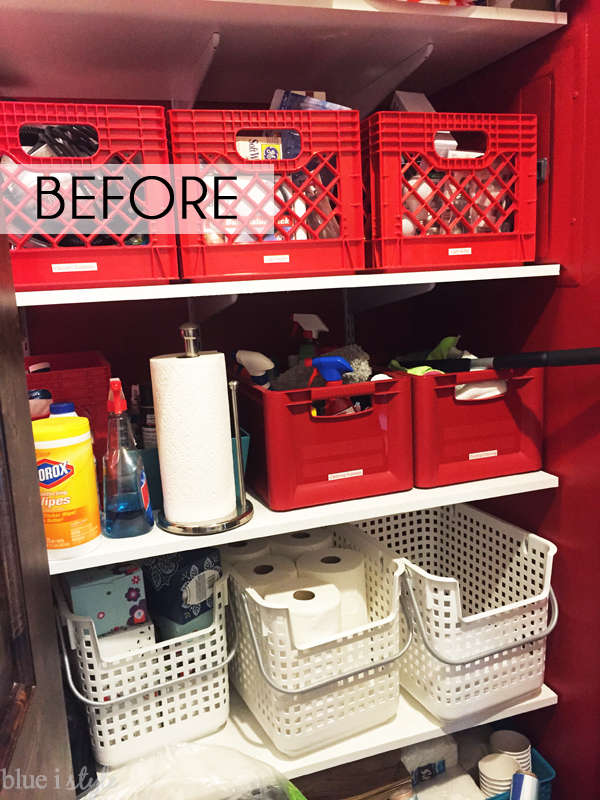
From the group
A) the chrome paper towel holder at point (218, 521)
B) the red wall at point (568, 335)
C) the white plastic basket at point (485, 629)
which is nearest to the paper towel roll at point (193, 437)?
the chrome paper towel holder at point (218, 521)

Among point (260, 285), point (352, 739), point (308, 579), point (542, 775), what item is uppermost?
point (260, 285)

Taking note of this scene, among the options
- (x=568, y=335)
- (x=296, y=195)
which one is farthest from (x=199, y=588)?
(x=568, y=335)

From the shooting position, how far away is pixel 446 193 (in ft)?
3.76

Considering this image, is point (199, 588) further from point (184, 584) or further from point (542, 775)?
point (542, 775)

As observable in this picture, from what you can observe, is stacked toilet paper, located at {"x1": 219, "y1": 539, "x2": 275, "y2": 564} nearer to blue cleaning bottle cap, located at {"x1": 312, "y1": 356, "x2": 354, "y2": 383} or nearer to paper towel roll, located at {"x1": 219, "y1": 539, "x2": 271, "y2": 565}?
paper towel roll, located at {"x1": 219, "y1": 539, "x2": 271, "y2": 565}

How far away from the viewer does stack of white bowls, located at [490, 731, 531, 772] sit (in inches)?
54.0

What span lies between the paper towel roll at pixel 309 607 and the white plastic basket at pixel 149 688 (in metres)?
0.12

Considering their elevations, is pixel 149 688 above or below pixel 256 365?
below

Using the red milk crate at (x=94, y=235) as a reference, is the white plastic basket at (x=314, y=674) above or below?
below

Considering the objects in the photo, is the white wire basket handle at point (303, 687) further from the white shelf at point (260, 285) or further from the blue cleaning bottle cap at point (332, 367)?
the white shelf at point (260, 285)

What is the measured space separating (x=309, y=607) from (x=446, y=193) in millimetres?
821

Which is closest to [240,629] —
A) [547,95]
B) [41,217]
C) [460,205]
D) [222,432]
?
[222,432]

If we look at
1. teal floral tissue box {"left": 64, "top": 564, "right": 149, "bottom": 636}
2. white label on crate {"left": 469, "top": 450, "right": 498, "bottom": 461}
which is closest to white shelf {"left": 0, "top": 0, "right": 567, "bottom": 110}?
white label on crate {"left": 469, "top": 450, "right": 498, "bottom": 461}

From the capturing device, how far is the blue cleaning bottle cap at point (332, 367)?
1143 mm
